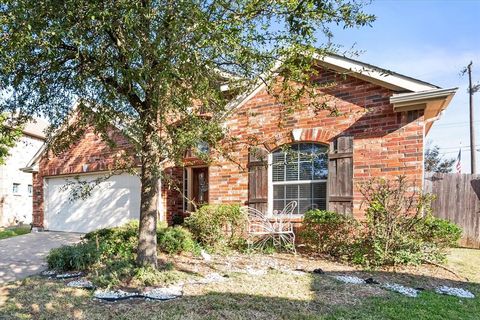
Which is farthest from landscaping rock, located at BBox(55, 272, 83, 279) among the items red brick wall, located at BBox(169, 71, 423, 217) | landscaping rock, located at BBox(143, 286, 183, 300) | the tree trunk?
red brick wall, located at BBox(169, 71, 423, 217)

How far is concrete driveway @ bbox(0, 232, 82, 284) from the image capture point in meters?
5.91

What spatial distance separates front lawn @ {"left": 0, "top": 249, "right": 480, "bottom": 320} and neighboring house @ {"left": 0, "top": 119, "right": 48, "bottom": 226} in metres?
17.3

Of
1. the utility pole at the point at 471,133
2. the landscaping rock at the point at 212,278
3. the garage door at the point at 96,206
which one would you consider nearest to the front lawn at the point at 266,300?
the landscaping rock at the point at 212,278

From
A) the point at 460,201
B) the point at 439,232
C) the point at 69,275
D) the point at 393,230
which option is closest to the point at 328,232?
the point at 393,230

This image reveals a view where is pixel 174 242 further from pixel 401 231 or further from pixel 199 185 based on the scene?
pixel 401 231

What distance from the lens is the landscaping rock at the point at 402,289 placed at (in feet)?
15.4

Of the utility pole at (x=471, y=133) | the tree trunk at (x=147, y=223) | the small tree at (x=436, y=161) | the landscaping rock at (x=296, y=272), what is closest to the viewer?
the tree trunk at (x=147, y=223)

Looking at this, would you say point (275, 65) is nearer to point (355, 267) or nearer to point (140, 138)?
point (140, 138)

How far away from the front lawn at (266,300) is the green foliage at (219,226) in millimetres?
1860

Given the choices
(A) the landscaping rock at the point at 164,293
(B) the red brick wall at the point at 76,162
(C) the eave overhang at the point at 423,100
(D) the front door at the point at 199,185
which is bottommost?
(A) the landscaping rock at the point at 164,293

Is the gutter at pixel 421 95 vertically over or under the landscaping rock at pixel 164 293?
over

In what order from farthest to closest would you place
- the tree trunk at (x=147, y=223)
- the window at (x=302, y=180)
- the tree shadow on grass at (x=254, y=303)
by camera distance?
the window at (x=302, y=180) < the tree trunk at (x=147, y=223) < the tree shadow on grass at (x=254, y=303)

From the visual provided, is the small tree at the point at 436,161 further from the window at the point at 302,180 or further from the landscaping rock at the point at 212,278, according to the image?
the landscaping rock at the point at 212,278

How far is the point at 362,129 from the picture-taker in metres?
7.22
